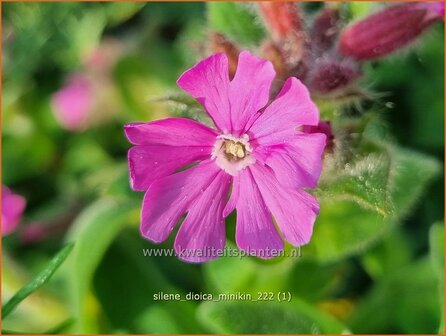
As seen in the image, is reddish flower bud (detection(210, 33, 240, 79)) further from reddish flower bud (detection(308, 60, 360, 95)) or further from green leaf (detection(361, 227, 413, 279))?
green leaf (detection(361, 227, 413, 279))

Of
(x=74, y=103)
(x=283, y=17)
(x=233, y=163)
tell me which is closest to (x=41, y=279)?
(x=233, y=163)

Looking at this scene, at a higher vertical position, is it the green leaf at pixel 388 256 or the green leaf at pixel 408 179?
the green leaf at pixel 408 179

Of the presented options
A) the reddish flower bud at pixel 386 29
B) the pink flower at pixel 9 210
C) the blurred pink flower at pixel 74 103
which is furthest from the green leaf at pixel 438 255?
the blurred pink flower at pixel 74 103

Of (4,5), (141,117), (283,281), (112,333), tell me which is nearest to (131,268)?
(112,333)

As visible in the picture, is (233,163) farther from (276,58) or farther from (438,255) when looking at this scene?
(438,255)

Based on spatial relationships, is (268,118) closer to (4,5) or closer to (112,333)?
(112,333)

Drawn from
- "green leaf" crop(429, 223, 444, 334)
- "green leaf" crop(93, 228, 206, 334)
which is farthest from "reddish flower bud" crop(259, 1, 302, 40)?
"green leaf" crop(93, 228, 206, 334)

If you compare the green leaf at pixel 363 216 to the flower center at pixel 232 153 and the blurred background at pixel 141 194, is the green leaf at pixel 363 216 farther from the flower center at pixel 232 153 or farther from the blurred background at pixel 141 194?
the flower center at pixel 232 153
